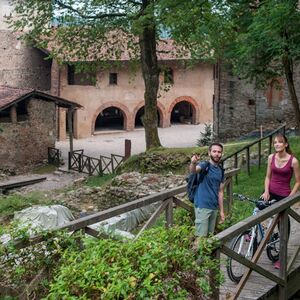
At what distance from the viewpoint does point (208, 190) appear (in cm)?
582

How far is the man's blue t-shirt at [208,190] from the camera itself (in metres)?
5.82


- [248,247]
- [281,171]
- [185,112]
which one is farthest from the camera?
[185,112]

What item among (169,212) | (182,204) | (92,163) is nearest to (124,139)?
(92,163)

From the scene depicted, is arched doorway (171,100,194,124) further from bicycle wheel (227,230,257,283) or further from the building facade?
bicycle wheel (227,230,257,283)

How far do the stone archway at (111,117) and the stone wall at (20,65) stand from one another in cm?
421

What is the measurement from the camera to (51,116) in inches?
1131

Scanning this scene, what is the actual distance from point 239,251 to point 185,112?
3613 centimetres

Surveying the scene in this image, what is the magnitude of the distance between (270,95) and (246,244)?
19351mm

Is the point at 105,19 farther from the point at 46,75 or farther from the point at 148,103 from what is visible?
the point at 46,75

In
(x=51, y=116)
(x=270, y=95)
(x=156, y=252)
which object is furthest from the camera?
(x=51, y=116)

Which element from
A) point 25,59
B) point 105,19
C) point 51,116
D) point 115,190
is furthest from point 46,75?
point 115,190

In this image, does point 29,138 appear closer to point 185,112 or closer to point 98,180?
point 98,180

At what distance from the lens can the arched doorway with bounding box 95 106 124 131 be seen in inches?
1521

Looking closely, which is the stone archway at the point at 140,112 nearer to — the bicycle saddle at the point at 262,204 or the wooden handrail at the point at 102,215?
the wooden handrail at the point at 102,215
